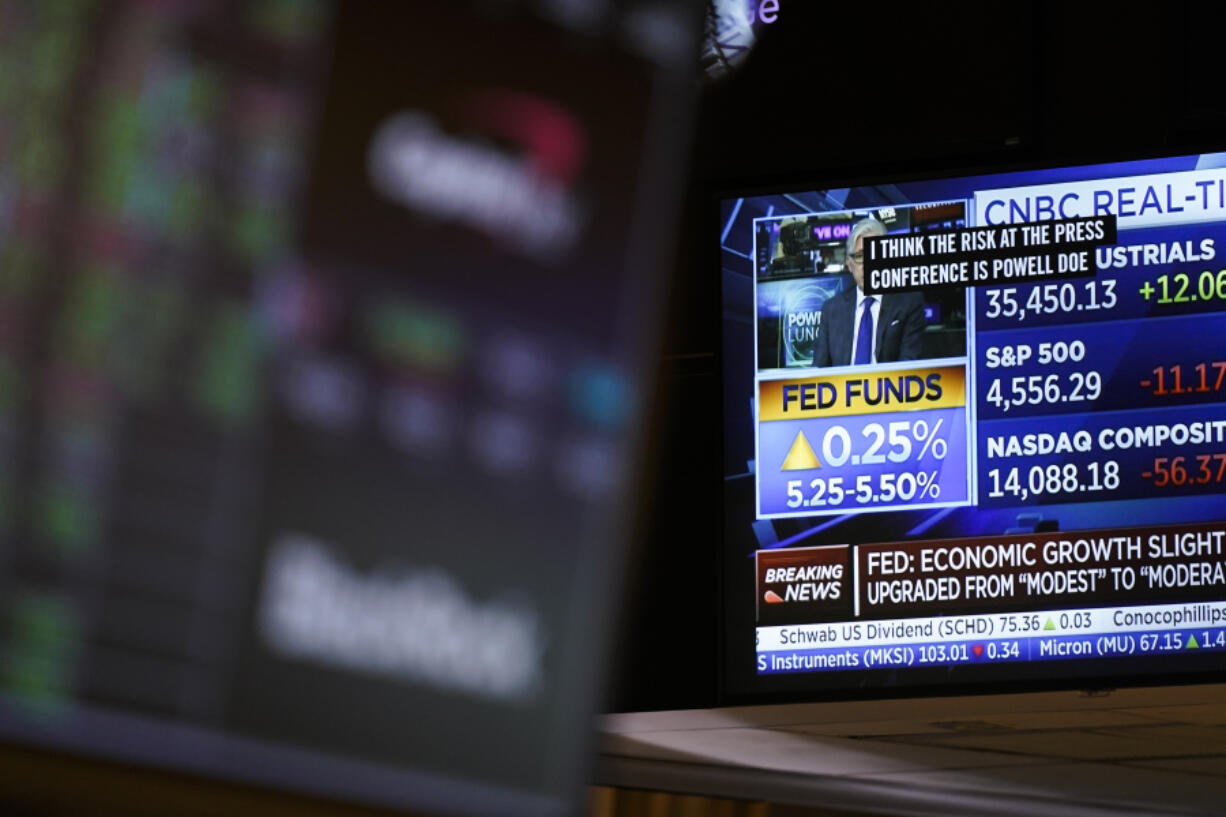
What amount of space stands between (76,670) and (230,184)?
15.6 inches

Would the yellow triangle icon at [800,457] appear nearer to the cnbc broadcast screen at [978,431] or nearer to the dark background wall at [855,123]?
the cnbc broadcast screen at [978,431]

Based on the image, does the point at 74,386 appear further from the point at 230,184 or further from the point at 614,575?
the point at 614,575

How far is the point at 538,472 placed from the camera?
1.76 metres

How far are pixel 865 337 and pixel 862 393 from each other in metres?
0.11

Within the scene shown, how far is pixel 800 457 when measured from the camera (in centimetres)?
427

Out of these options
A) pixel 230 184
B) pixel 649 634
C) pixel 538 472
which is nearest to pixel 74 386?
pixel 230 184

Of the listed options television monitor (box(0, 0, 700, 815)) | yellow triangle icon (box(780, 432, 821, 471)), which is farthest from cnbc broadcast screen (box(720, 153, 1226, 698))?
television monitor (box(0, 0, 700, 815))

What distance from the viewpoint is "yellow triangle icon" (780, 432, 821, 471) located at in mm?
4262
